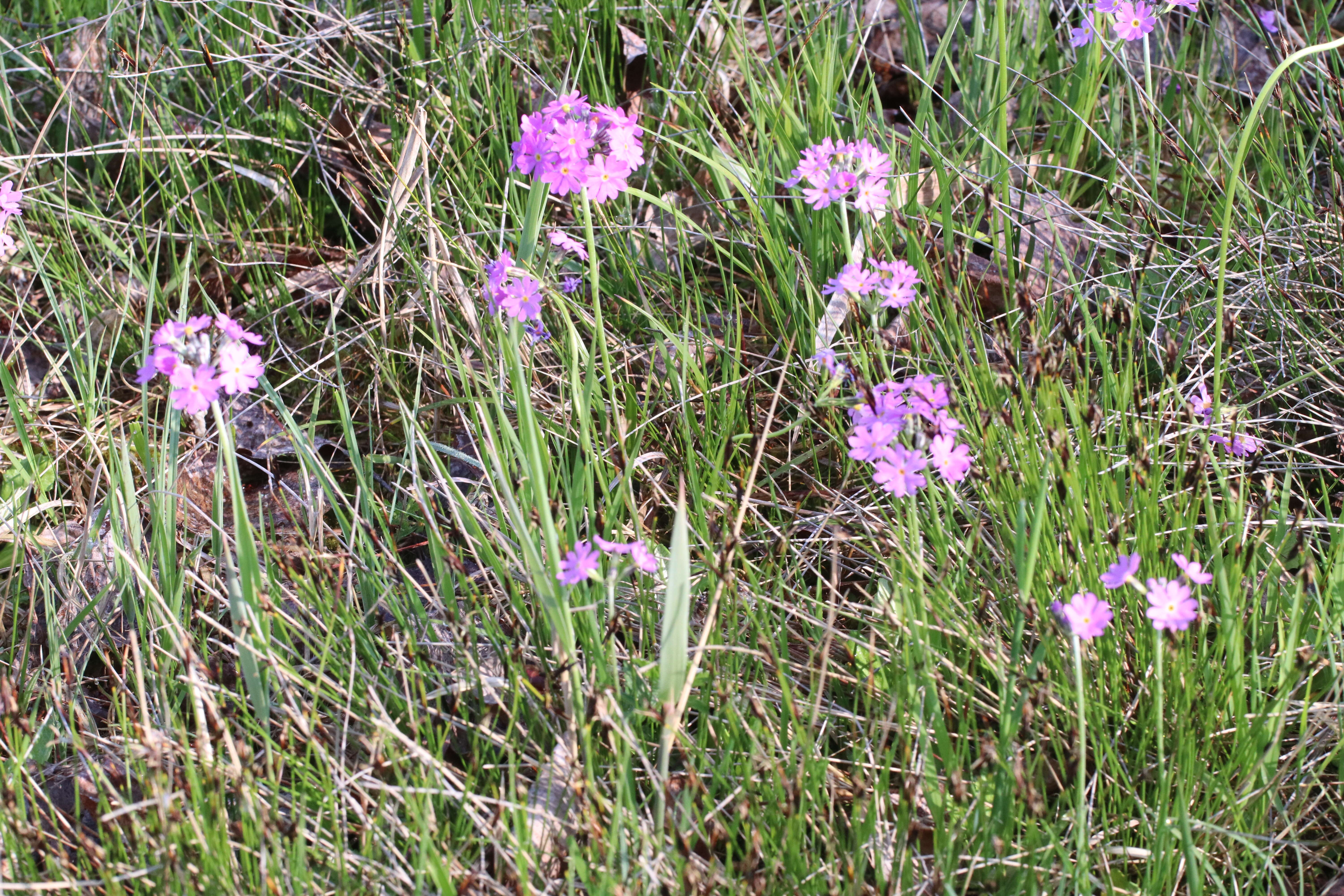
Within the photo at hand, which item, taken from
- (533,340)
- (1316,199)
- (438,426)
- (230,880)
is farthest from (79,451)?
(1316,199)

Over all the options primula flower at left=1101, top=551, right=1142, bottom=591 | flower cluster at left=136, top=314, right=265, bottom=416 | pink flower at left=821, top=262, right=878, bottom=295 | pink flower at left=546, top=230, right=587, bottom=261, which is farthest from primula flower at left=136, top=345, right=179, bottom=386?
primula flower at left=1101, top=551, right=1142, bottom=591

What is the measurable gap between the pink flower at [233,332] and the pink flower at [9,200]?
2.68 ft

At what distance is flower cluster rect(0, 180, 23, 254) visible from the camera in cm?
198

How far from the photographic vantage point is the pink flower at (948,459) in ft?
4.60

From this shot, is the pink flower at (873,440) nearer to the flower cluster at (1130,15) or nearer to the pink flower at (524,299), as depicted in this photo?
the pink flower at (524,299)

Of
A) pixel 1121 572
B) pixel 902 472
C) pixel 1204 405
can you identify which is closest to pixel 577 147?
pixel 902 472

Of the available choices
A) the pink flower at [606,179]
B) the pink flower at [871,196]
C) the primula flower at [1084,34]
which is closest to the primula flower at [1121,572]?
the pink flower at [871,196]

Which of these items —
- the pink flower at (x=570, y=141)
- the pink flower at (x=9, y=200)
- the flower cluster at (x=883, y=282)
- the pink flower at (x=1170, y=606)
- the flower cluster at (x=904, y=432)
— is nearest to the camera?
the pink flower at (x=1170, y=606)

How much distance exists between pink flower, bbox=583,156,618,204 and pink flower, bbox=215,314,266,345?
1.77ft

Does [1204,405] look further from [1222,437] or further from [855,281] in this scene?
[855,281]

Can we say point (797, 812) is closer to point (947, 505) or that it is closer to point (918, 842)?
point (918, 842)

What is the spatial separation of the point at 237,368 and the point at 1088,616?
1112 mm

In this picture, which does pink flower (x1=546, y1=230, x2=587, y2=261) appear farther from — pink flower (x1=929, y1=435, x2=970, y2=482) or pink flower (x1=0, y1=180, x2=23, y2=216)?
pink flower (x1=0, y1=180, x2=23, y2=216)

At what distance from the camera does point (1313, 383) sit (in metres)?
2.13
